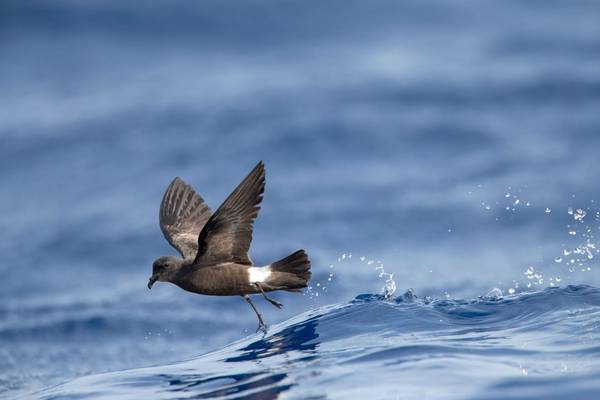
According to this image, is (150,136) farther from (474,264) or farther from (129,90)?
A: (474,264)

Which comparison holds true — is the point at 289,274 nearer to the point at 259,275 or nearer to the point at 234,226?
the point at 259,275

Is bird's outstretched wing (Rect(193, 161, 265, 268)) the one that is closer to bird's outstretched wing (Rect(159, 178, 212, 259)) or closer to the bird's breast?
the bird's breast

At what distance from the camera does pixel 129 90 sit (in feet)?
46.8

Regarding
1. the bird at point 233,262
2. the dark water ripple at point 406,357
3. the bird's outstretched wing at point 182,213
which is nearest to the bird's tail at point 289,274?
the bird at point 233,262

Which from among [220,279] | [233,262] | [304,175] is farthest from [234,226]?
[304,175]

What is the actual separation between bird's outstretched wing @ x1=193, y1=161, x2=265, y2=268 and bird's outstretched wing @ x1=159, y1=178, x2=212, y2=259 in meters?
0.94

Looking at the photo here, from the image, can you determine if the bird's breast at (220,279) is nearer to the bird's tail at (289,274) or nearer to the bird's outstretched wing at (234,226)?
the bird's outstretched wing at (234,226)

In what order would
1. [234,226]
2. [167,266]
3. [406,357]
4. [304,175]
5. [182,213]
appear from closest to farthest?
[406,357] → [234,226] → [167,266] → [182,213] → [304,175]

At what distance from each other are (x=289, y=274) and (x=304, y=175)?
5320 millimetres

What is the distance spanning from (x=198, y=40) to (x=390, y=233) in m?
4.89

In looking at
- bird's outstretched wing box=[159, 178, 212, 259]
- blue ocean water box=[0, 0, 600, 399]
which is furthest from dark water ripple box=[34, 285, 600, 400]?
bird's outstretched wing box=[159, 178, 212, 259]

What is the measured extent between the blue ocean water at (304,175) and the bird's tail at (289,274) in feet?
1.50

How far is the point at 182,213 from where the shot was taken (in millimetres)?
8227

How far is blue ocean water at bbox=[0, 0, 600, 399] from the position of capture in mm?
7965
